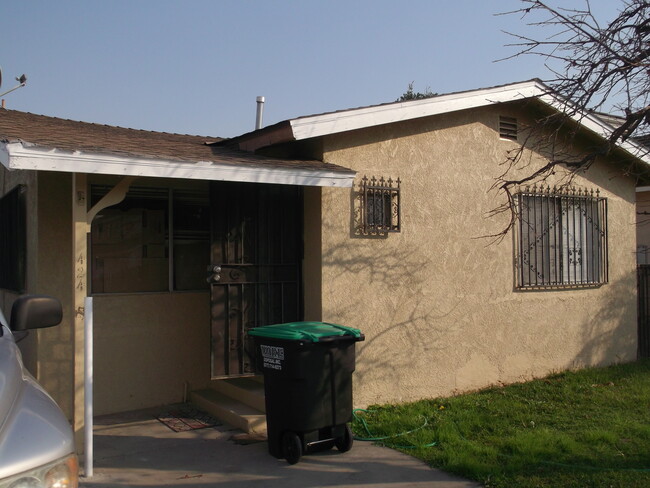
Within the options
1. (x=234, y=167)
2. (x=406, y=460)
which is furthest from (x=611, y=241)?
(x=234, y=167)

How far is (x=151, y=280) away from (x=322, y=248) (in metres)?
2.20

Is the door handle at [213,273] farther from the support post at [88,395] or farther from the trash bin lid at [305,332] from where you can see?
the support post at [88,395]

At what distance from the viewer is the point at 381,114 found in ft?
23.1

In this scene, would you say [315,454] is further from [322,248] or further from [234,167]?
[234,167]

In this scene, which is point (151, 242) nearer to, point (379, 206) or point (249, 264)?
point (249, 264)

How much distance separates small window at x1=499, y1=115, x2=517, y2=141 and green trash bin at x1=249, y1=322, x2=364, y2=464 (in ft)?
13.9

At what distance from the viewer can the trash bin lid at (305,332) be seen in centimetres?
554

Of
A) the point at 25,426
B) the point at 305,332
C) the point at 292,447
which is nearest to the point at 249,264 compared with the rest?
the point at 305,332

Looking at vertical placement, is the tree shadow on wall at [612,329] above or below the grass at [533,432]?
above

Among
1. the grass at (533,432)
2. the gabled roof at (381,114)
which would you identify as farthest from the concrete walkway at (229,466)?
the gabled roof at (381,114)

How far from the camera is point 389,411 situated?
6.96 metres

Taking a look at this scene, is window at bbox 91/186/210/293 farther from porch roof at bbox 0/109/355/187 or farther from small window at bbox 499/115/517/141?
small window at bbox 499/115/517/141

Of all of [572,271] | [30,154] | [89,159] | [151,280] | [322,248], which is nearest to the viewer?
[30,154]

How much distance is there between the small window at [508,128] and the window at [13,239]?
5956 mm
